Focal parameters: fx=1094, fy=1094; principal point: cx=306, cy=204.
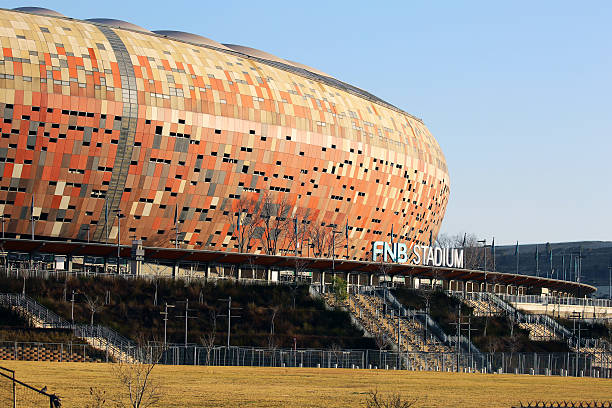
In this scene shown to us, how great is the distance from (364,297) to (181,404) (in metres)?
68.0

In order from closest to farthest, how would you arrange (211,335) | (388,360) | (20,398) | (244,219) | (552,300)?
1. (20,398)
2. (388,360)
3. (211,335)
4. (552,300)
5. (244,219)

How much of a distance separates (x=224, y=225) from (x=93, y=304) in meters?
56.9

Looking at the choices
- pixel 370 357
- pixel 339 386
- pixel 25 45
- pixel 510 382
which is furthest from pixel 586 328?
pixel 25 45

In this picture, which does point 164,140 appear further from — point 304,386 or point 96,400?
point 96,400

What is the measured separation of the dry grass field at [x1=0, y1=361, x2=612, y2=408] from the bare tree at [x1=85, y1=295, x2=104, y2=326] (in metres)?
21.0

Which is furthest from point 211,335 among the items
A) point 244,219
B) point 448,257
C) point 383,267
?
point 448,257

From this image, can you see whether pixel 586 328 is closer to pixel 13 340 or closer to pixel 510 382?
pixel 510 382

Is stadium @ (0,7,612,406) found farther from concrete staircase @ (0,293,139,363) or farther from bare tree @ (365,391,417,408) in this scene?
bare tree @ (365,391,417,408)

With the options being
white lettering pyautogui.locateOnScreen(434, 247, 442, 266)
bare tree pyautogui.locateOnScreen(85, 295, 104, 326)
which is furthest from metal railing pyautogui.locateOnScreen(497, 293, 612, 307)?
bare tree pyautogui.locateOnScreen(85, 295, 104, 326)

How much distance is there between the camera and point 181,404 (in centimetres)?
4503

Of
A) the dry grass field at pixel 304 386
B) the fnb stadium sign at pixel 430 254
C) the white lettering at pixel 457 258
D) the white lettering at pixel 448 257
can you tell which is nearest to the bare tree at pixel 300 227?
the fnb stadium sign at pixel 430 254

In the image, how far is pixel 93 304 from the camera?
9275cm

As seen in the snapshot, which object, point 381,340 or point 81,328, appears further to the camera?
point 381,340

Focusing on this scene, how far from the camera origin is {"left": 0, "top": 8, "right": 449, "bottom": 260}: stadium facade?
13188 cm
